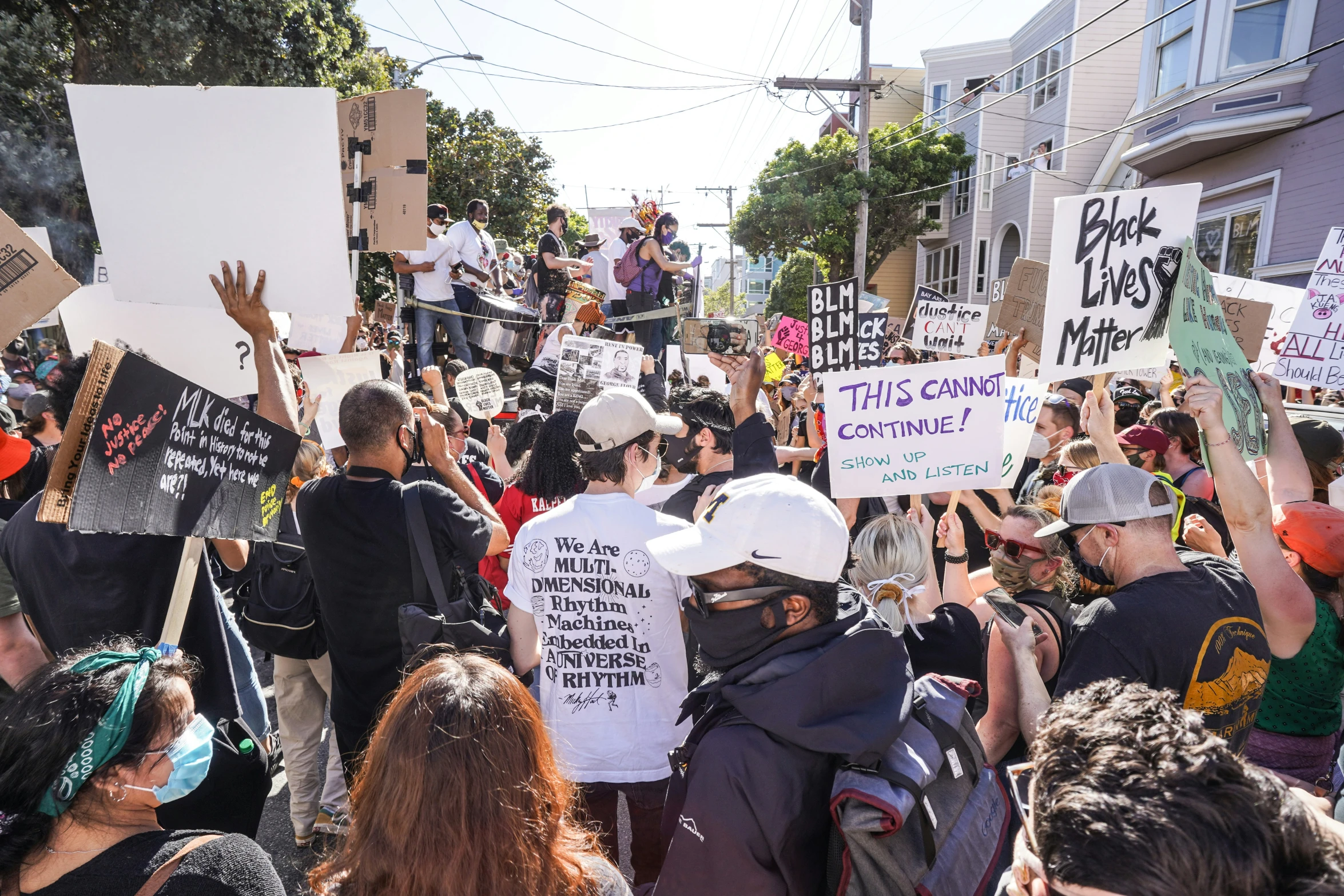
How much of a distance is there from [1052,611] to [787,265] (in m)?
35.5

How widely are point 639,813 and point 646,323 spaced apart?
8256 mm

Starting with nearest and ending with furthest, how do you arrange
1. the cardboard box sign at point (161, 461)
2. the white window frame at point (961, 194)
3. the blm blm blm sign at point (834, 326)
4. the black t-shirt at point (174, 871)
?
the black t-shirt at point (174, 871)
the cardboard box sign at point (161, 461)
the blm blm blm sign at point (834, 326)
the white window frame at point (961, 194)

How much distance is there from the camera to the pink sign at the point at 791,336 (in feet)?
29.9

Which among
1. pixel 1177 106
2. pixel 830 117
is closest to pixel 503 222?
pixel 1177 106

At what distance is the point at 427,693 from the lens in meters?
1.41

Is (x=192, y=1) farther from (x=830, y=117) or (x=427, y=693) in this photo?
(x=830, y=117)

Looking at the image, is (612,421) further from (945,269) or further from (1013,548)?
(945,269)

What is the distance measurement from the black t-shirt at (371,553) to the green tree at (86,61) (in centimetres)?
1159

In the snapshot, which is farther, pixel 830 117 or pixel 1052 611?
pixel 830 117

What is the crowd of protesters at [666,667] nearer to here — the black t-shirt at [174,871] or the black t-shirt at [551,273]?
the black t-shirt at [174,871]

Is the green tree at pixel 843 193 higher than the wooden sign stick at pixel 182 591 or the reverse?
higher

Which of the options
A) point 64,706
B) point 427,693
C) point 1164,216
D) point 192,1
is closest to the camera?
point 427,693

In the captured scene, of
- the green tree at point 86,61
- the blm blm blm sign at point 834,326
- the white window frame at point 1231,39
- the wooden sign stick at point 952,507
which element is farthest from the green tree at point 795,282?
the wooden sign stick at point 952,507

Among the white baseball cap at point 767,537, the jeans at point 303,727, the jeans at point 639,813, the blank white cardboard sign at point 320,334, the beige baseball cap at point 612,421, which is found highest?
the blank white cardboard sign at point 320,334
